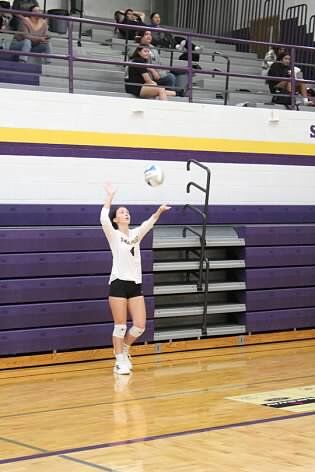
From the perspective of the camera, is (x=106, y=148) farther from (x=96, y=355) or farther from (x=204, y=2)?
(x=204, y=2)

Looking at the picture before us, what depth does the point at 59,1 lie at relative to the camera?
20.3 m

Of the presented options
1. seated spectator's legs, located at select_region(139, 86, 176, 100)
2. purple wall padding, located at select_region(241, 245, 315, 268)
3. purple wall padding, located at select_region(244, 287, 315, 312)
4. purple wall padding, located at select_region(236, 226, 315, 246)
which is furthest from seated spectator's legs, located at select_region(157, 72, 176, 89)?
purple wall padding, located at select_region(244, 287, 315, 312)

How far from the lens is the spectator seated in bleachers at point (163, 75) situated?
14.9 metres

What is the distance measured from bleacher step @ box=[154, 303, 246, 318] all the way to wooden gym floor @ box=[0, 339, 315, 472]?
0.62m

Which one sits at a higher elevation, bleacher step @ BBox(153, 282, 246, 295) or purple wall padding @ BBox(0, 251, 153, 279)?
purple wall padding @ BBox(0, 251, 153, 279)

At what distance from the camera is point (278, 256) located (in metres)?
14.4

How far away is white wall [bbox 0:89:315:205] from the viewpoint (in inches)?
493

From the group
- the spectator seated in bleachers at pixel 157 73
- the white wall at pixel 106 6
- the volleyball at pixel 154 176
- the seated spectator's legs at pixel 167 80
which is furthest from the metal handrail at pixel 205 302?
the white wall at pixel 106 6

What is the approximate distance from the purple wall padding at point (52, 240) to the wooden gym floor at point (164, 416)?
1.50 metres

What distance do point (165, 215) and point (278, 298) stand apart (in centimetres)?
227

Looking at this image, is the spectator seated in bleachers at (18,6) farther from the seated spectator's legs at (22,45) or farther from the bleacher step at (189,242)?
the bleacher step at (189,242)

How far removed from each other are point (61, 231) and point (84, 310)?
1.08 meters

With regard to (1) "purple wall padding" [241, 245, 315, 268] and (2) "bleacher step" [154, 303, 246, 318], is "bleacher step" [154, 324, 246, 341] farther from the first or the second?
(1) "purple wall padding" [241, 245, 315, 268]

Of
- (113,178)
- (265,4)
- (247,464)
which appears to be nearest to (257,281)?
(113,178)
